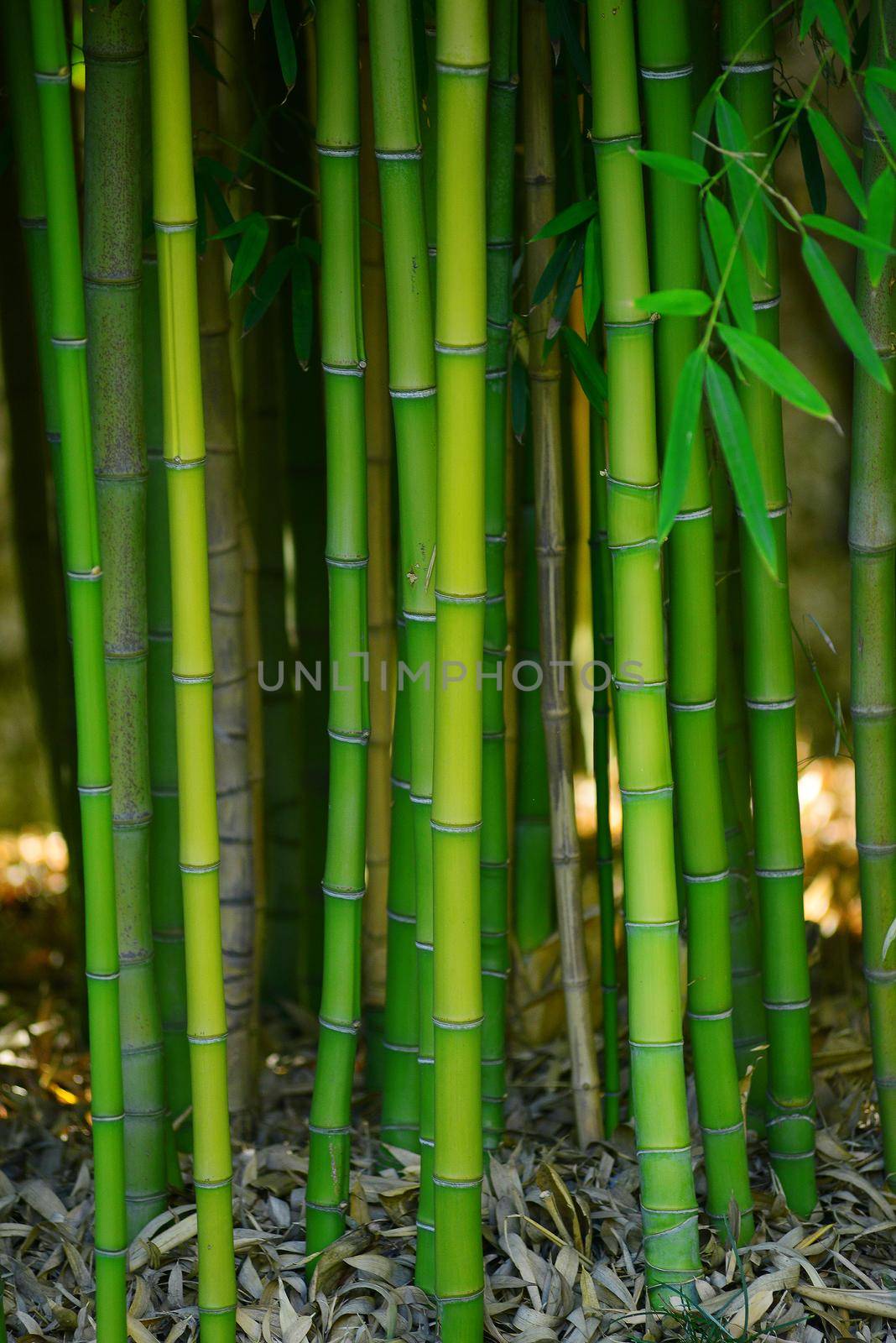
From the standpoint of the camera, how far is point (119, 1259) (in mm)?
1149

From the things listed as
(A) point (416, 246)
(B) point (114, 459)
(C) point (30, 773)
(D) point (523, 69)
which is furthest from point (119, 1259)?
(C) point (30, 773)

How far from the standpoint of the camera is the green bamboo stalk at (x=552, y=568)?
127 cm

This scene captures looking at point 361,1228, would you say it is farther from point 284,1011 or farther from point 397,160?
point 397,160

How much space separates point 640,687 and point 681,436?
1.02 ft

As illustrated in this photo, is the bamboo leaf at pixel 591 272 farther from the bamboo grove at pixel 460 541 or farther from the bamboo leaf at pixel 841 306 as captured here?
the bamboo leaf at pixel 841 306

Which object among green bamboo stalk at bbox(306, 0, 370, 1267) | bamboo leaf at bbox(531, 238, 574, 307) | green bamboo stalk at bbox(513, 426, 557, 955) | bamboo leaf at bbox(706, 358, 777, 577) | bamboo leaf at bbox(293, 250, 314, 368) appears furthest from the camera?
green bamboo stalk at bbox(513, 426, 557, 955)

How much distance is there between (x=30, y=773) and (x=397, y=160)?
2.23 meters

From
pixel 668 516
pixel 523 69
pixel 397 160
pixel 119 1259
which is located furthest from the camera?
pixel 523 69

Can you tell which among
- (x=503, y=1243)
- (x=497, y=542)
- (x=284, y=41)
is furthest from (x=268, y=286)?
(x=503, y=1243)

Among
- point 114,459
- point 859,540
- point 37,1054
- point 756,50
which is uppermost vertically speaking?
point 756,50

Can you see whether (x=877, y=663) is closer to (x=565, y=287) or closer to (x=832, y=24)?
(x=565, y=287)

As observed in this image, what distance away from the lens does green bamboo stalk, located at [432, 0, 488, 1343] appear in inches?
38.3

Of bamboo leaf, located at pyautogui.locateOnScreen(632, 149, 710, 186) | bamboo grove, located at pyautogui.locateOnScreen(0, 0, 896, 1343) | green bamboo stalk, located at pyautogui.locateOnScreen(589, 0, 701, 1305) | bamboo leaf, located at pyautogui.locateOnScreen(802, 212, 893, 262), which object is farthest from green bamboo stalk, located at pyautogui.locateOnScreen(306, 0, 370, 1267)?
bamboo leaf, located at pyautogui.locateOnScreen(802, 212, 893, 262)

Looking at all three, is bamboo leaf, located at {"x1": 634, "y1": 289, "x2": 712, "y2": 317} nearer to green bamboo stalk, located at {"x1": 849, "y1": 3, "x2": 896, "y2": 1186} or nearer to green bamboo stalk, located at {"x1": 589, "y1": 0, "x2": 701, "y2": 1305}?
green bamboo stalk, located at {"x1": 589, "y1": 0, "x2": 701, "y2": 1305}
